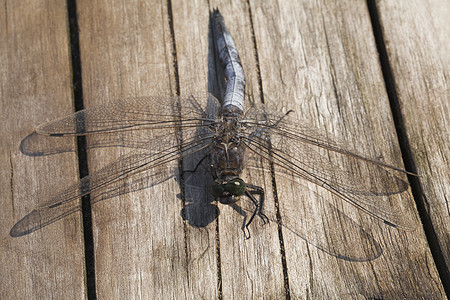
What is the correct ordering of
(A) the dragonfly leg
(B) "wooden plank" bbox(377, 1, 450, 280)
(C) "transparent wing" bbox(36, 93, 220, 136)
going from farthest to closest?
1. (C) "transparent wing" bbox(36, 93, 220, 136)
2. (B) "wooden plank" bbox(377, 1, 450, 280)
3. (A) the dragonfly leg

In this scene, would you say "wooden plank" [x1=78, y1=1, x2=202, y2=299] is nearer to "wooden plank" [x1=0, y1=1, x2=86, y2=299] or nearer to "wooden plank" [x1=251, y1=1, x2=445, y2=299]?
"wooden plank" [x1=0, y1=1, x2=86, y2=299]

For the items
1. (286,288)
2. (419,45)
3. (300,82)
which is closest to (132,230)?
(286,288)

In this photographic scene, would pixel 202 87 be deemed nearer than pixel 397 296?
No

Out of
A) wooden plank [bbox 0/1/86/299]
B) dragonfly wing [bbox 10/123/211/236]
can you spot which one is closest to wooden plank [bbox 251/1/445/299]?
dragonfly wing [bbox 10/123/211/236]

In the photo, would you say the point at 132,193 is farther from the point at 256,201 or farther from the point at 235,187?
the point at 256,201

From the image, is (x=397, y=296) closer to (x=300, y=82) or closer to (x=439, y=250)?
(x=439, y=250)

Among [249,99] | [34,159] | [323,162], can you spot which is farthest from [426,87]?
[34,159]
